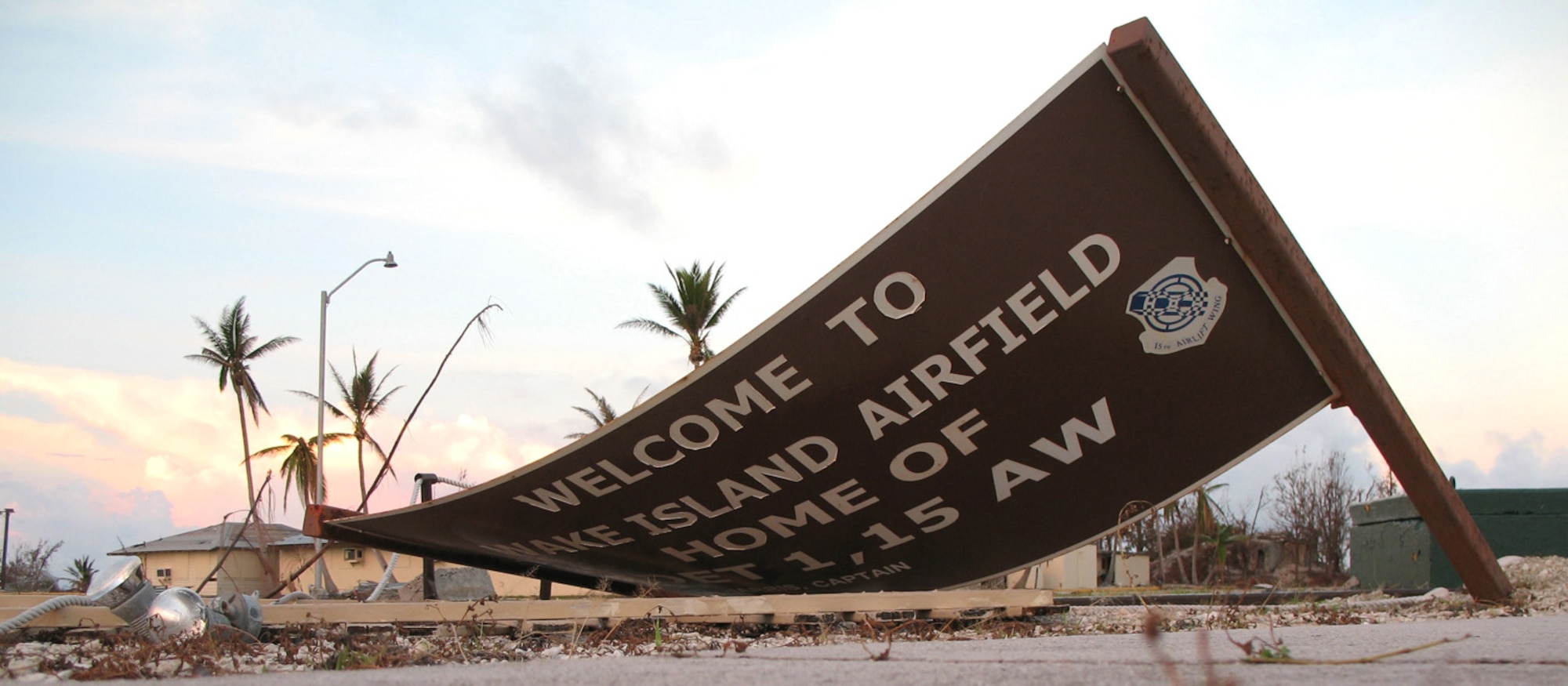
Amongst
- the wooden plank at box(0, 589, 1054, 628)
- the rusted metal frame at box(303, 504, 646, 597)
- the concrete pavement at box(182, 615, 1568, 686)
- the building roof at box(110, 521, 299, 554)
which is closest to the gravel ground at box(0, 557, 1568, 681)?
the wooden plank at box(0, 589, 1054, 628)

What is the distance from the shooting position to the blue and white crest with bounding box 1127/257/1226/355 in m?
4.38

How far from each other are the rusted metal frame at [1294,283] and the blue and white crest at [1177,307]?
8.0 inches

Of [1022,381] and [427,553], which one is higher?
[1022,381]

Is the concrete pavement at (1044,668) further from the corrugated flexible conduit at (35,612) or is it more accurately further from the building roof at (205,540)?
the building roof at (205,540)

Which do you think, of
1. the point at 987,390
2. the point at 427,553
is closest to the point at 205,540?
the point at 427,553

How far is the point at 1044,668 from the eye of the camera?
7.82ft

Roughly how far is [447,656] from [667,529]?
1.83 m

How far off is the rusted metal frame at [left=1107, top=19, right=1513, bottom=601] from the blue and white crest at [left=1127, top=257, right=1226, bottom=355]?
20 cm

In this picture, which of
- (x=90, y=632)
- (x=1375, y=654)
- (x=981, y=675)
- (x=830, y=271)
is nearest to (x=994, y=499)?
(x=830, y=271)

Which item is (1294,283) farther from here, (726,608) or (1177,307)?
(726,608)

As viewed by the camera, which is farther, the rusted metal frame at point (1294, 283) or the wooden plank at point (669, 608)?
the wooden plank at point (669, 608)

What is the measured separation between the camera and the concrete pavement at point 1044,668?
2184mm

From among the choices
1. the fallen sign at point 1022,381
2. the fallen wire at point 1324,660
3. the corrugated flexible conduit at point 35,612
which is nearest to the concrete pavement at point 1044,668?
the fallen wire at point 1324,660

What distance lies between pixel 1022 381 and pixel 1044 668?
2.30m
